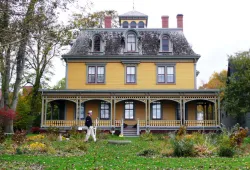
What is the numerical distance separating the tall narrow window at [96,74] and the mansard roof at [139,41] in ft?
4.73

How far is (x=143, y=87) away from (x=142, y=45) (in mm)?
4223

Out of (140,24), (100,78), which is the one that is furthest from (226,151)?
(140,24)

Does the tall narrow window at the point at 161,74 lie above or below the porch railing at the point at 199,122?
above

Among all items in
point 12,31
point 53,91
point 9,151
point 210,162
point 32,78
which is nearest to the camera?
point 210,162

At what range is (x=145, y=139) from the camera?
20.9 meters

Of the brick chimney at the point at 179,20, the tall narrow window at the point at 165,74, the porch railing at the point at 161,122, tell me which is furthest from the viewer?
the brick chimney at the point at 179,20

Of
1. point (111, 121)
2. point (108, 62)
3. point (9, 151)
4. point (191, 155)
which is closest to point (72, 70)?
point (108, 62)

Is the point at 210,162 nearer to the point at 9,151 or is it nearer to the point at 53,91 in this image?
the point at 9,151

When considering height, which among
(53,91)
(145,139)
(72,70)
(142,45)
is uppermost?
(142,45)

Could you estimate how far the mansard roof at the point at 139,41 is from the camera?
30188mm

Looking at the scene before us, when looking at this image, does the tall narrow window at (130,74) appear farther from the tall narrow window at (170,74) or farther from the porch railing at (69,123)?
the porch railing at (69,123)

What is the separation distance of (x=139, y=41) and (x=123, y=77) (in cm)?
405

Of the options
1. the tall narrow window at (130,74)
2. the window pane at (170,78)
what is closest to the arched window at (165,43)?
the window pane at (170,78)

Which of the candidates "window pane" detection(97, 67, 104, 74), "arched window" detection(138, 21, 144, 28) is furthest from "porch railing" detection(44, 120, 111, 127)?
"arched window" detection(138, 21, 144, 28)
